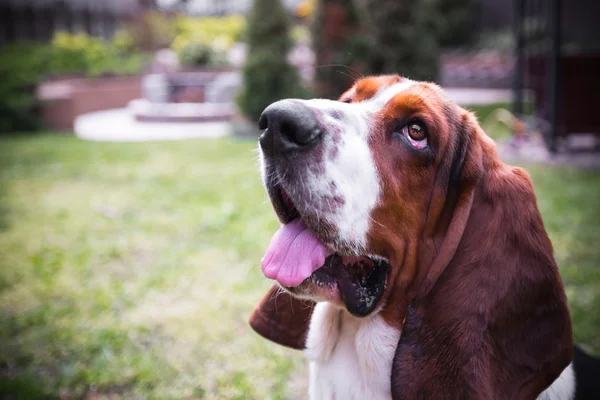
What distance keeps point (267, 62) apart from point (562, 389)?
12.9 metres

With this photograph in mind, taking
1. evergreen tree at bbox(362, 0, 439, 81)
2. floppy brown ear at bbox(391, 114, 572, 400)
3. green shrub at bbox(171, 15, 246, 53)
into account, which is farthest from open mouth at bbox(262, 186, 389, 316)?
green shrub at bbox(171, 15, 246, 53)

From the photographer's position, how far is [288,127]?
79.5 inches

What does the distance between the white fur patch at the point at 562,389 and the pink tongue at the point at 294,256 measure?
3.91ft

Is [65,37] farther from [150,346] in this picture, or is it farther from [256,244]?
[150,346]

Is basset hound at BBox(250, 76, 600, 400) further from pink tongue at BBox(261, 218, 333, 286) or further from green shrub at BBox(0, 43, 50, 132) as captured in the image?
green shrub at BBox(0, 43, 50, 132)

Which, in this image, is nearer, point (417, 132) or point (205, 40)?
point (417, 132)

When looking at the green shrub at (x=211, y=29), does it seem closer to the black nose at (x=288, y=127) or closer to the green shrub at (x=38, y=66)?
the green shrub at (x=38, y=66)

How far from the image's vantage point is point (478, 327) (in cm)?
209

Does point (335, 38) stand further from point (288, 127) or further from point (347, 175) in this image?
point (288, 127)

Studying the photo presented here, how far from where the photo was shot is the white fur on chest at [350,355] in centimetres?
233

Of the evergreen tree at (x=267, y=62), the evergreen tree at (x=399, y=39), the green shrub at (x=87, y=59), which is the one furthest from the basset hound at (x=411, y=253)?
the green shrub at (x=87, y=59)

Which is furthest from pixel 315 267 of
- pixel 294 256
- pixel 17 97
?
pixel 17 97

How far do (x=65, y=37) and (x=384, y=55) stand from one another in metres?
15.8

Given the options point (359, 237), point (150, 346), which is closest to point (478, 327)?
point (359, 237)
